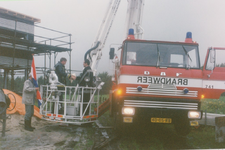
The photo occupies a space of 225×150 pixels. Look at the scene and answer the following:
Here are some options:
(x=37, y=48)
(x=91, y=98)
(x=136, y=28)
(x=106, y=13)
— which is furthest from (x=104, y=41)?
(x=37, y=48)

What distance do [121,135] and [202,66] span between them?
3.31m

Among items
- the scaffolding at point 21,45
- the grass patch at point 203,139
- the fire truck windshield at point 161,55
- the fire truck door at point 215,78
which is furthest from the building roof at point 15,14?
the grass patch at point 203,139

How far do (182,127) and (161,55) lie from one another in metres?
2.34

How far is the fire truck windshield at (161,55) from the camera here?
6183mm

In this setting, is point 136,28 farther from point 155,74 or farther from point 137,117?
point 137,117

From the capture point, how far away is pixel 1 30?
14.2 m

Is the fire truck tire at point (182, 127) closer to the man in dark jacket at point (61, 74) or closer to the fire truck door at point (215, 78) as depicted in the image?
the fire truck door at point (215, 78)

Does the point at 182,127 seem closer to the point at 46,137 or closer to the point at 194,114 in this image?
the point at 194,114

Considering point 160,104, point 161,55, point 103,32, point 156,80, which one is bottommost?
point 160,104

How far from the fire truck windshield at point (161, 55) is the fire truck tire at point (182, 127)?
1538 mm

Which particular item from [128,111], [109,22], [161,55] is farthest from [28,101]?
[109,22]

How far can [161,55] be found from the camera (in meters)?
6.30

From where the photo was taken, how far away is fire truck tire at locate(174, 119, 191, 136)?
5.95 m

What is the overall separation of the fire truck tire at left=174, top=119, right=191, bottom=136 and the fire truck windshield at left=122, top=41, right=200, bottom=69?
60.6 inches
